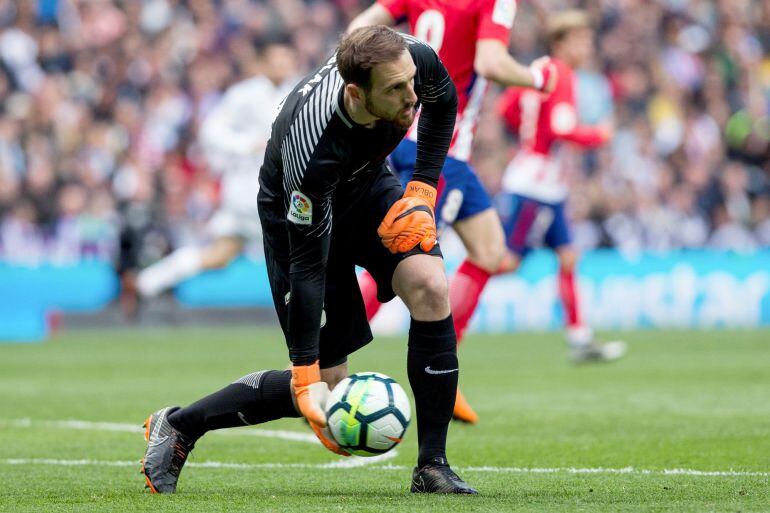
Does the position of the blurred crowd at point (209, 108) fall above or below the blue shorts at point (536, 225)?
above

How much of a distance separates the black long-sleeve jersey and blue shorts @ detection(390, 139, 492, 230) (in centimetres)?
245

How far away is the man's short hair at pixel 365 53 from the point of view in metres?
4.69

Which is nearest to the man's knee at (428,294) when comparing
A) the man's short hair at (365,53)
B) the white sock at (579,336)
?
the man's short hair at (365,53)

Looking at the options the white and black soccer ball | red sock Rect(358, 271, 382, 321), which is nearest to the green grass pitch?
the white and black soccer ball

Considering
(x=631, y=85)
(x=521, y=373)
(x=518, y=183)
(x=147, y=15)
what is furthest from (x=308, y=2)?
(x=521, y=373)

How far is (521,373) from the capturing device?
11.5 meters

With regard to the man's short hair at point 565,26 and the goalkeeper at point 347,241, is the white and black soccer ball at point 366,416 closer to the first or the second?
the goalkeeper at point 347,241

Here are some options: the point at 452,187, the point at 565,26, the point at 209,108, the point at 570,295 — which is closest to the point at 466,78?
the point at 452,187

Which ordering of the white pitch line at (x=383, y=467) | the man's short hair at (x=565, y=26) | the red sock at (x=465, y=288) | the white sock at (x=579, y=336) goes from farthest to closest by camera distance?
the white sock at (x=579, y=336), the man's short hair at (x=565, y=26), the red sock at (x=465, y=288), the white pitch line at (x=383, y=467)

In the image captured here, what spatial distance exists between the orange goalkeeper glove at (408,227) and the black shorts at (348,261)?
0.12m

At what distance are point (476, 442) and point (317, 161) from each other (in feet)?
8.44

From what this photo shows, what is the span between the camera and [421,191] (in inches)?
210

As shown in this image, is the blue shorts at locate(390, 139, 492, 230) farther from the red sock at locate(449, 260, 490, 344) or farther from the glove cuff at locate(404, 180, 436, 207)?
the glove cuff at locate(404, 180, 436, 207)

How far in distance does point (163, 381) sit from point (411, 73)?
6650 millimetres
